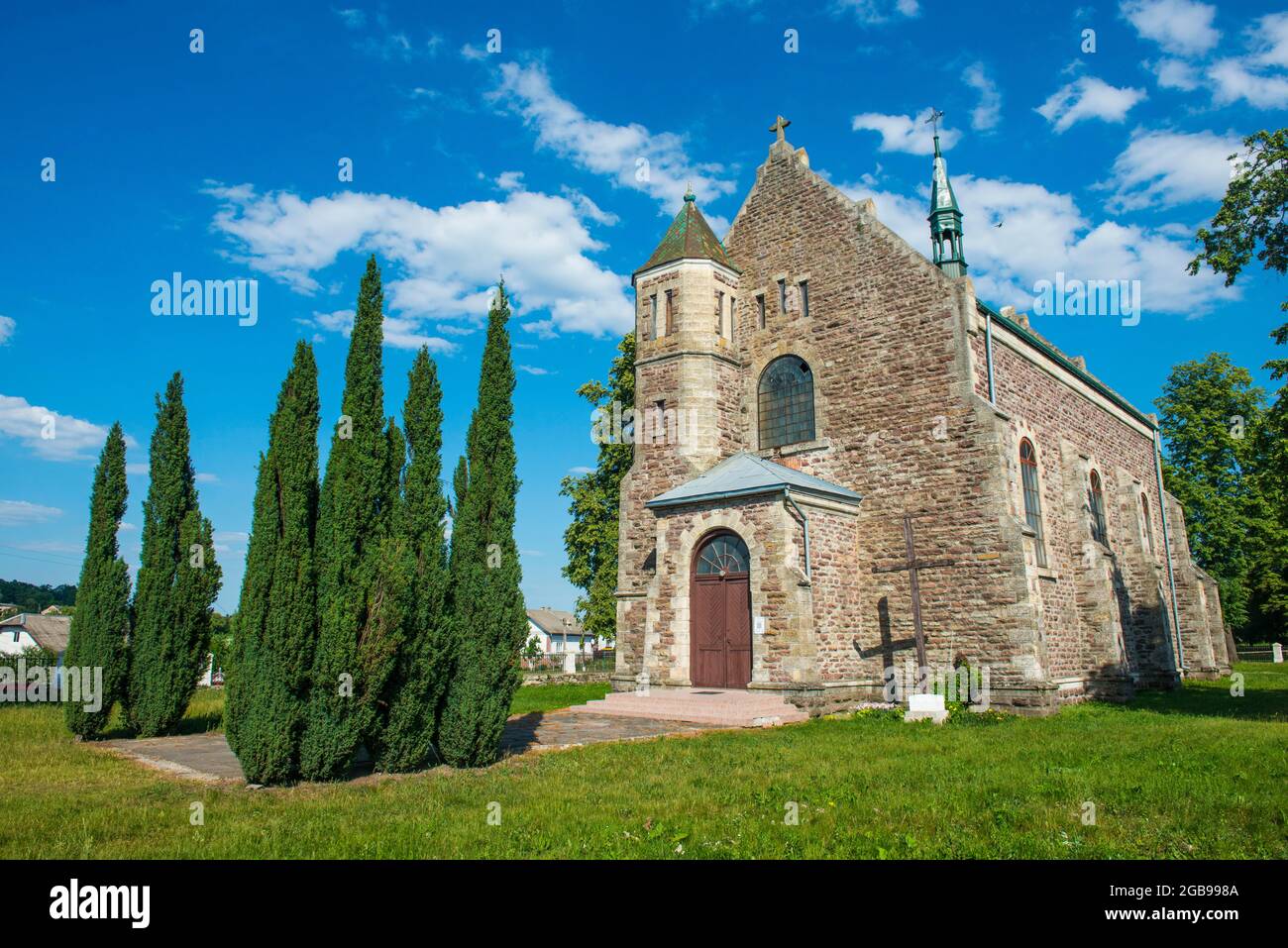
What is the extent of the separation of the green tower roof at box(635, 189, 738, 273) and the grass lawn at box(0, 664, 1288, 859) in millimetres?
13839

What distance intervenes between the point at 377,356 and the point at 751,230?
15.4 metres

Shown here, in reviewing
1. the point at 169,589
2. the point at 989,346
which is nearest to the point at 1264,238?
the point at 989,346

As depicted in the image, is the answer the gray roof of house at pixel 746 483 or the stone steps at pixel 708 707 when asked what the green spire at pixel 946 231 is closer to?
the gray roof of house at pixel 746 483

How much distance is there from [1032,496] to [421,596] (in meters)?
15.7

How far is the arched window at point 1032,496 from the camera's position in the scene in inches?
752

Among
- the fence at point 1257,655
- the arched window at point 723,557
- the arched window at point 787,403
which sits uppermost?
the arched window at point 787,403

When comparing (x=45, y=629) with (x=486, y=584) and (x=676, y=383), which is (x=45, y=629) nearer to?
(x=676, y=383)

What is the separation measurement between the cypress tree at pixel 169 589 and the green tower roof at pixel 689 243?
12.6 m

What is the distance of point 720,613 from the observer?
17.5m

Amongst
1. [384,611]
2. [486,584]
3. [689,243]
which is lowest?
[384,611]

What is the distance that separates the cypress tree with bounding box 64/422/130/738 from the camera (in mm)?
13055

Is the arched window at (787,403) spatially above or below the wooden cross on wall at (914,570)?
above

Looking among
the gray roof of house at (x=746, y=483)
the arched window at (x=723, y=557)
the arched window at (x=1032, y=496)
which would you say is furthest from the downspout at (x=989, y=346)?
the arched window at (x=723, y=557)
